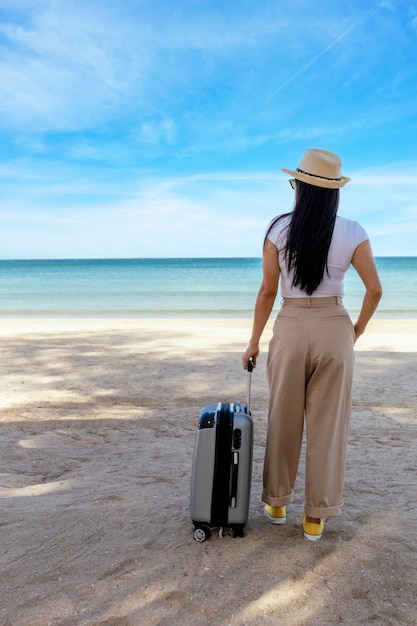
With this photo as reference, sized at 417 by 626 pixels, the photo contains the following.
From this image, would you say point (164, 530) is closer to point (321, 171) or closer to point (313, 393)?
point (313, 393)

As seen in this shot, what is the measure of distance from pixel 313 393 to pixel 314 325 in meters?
0.37

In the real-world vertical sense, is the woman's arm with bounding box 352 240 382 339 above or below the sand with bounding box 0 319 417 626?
above

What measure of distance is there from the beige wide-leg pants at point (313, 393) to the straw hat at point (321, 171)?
59 cm

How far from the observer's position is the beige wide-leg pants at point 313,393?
2.82m

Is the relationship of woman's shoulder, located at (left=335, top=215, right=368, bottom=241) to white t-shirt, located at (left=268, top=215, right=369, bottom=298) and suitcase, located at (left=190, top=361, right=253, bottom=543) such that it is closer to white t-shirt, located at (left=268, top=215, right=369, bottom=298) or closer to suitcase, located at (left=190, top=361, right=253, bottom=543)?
white t-shirt, located at (left=268, top=215, right=369, bottom=298)

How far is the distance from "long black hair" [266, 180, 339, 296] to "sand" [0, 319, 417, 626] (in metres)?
1.40

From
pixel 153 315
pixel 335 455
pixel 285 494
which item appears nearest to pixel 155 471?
pixel 285 494

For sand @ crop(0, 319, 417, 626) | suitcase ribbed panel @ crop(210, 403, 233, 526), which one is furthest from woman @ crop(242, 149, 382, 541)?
sand @ crop(0, 319, 417, 626)

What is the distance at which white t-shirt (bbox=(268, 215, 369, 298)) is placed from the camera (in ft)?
9.14

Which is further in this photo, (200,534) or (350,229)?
(200,534)

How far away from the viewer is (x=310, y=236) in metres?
2.77

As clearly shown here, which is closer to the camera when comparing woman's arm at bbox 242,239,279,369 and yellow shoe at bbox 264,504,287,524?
woman's arm at bbox 242,239,279,369

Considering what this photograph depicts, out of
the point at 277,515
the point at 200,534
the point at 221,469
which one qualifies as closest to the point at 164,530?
the point at 200,534

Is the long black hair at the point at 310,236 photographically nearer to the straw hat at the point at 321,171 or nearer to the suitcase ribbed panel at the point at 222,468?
the straw hat at the point at 321,171
